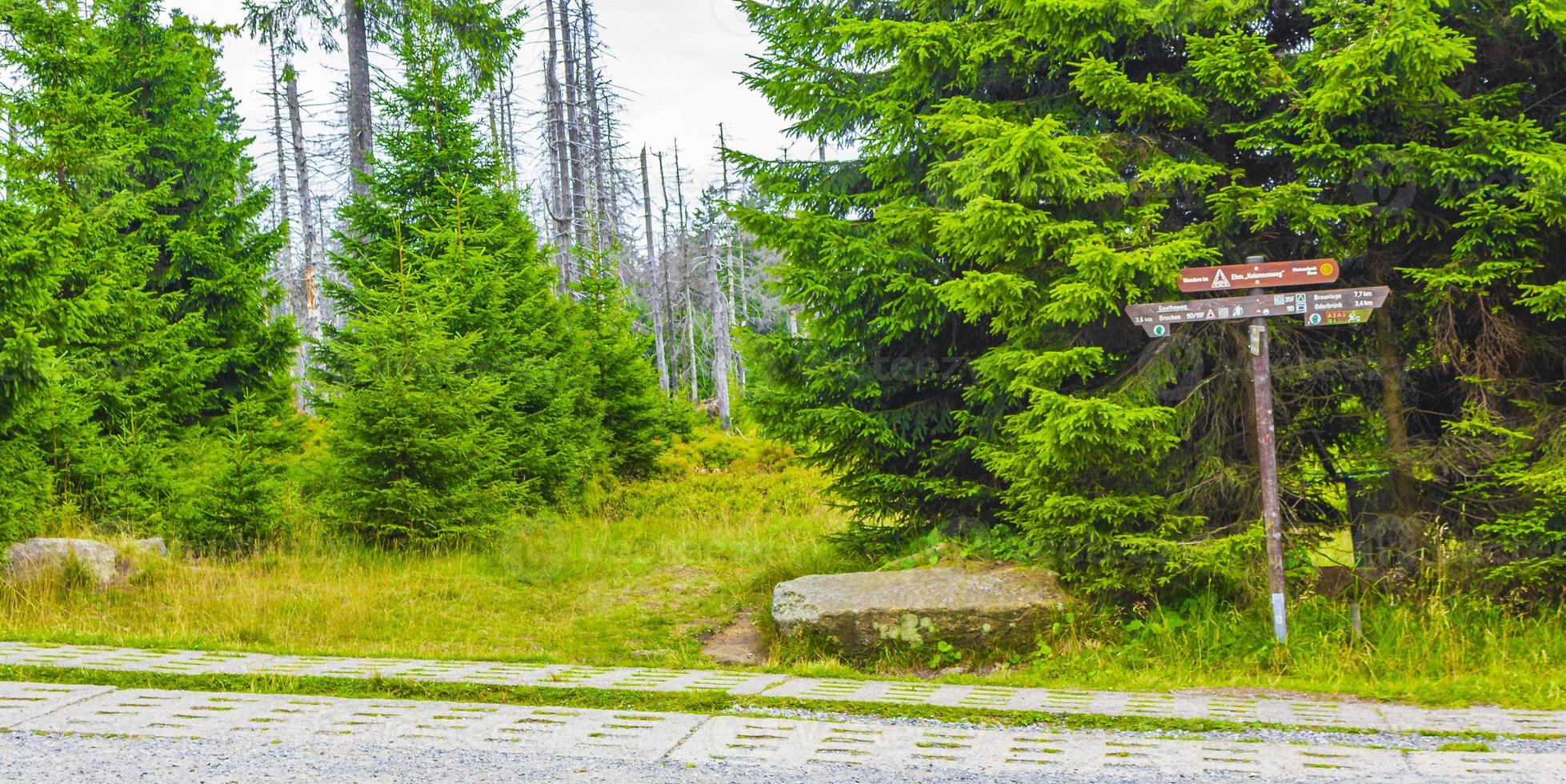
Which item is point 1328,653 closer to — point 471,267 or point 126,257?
point 471,267

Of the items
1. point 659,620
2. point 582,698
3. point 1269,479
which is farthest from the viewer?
point 659,620

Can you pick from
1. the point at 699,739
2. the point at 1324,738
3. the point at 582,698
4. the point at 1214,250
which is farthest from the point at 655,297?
the point at 1324,738

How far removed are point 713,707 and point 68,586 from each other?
797cm

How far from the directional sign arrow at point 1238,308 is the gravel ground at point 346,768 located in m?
3.85

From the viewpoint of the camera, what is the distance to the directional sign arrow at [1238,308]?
24.8 feet

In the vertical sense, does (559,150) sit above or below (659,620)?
above

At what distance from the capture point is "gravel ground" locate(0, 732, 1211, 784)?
16.4 feet

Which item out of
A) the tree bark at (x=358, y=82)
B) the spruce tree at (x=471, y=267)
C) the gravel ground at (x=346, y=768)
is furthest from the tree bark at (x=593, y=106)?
the gravel ground at (x=346, y=768)

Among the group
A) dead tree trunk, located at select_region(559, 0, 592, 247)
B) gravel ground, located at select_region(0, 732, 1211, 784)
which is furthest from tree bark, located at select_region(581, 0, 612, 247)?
gravel ground, located at select_region(0, 732, 1211, 784)

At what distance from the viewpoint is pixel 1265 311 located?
7.71 m

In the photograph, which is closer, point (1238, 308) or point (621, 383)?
point (1238, 308)

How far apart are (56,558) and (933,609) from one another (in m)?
8.97

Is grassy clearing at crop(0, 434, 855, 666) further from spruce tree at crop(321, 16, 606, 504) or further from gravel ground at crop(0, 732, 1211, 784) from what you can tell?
gravel ground at crop(0, 732, 1211, 784)

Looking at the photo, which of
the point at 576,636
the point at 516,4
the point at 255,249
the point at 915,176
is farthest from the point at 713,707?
the point at 516,4
